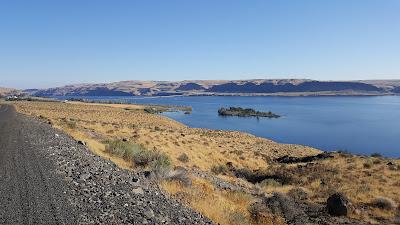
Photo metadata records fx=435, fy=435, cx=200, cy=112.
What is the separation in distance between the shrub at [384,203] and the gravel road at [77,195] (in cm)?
1142

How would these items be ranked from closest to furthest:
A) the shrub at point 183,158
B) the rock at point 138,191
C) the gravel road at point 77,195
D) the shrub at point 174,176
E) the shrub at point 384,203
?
the gravel road at point 77,195, the rock at point 138,191, the shrub at point 174,176, the shrub at point 384,203, the shrub at point 183,158

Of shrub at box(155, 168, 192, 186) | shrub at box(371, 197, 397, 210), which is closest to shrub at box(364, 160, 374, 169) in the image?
shrub at box(371, 197, 397, 210)

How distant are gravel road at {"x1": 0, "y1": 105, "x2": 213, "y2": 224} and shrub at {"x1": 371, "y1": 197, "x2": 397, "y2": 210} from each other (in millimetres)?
11415

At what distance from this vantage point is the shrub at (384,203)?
61.1 ft

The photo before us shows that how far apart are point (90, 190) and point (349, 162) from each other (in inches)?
1068

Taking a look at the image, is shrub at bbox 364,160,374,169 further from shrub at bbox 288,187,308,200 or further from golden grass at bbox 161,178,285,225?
golden grass at bbox 161,178,285,225

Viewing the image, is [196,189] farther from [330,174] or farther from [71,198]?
[330,174]

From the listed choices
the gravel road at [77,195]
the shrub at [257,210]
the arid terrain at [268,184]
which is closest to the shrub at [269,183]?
the arid terrain at [268,184]

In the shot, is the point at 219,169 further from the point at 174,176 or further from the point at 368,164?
the point at 174,176

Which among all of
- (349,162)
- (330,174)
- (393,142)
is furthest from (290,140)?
(330,174)

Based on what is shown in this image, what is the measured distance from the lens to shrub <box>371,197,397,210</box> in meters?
18.6

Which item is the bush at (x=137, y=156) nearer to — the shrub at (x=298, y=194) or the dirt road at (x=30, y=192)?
the dirt road at (x=30, y=192)

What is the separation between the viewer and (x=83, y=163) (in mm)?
13656

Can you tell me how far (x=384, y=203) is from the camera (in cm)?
1883
